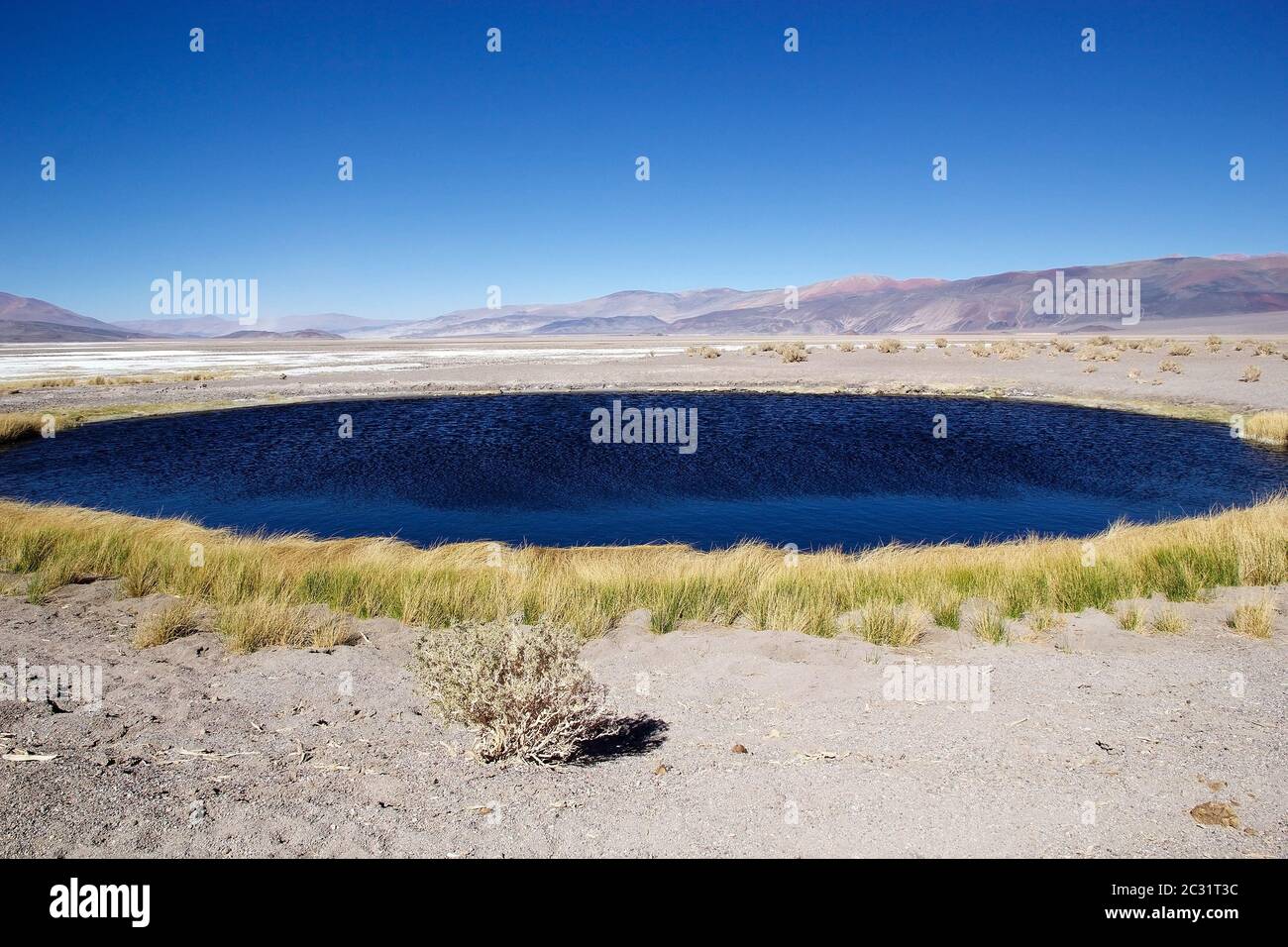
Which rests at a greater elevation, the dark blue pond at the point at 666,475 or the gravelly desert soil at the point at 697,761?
the dark blue pond at the point at 666,475

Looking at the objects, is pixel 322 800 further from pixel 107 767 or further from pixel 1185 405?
pixel 1185 405

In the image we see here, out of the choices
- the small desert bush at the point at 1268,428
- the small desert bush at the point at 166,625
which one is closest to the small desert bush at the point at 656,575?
the small desert bush at the point at 166,625

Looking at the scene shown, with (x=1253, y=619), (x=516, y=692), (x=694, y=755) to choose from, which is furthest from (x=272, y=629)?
(x=1253, y=619)

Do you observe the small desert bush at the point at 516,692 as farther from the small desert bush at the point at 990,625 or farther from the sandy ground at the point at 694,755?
the small desert bush at the point at 990,625

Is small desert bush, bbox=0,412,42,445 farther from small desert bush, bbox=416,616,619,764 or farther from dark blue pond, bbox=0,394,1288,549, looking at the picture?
small desert bush, bbox=416,616,619,764

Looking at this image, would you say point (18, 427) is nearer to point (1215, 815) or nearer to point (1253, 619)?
point (1215, 815)
